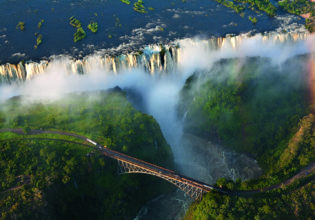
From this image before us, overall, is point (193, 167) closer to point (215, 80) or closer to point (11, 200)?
point (215, 80)

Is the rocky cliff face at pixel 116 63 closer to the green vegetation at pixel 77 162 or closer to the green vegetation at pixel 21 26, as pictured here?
the green vegetation at pixel 77 162

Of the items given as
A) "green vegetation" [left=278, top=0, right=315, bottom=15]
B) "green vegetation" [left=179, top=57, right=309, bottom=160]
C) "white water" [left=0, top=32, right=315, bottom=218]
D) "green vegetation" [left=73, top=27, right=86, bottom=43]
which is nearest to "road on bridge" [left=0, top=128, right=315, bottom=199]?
"green vegetation" [left=179, top=57, right=309, bottom=160]

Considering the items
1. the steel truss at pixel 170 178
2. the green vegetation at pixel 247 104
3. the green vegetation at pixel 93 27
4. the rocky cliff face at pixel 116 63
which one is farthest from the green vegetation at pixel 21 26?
the steel truss at pixel 170 178

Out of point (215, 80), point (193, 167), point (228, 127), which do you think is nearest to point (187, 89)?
point (215, 80)

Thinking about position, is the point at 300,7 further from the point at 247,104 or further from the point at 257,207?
the point at 257,207

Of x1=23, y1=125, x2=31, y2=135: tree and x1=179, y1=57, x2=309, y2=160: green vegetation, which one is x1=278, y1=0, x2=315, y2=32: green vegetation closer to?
x1=179, y1=57, x2=309, y2=160: green vegetation

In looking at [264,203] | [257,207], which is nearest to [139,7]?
[264,203]
